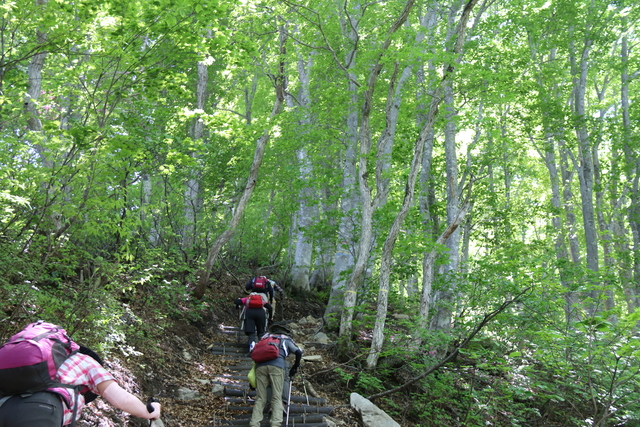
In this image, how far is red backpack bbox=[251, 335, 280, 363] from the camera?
22.8ft

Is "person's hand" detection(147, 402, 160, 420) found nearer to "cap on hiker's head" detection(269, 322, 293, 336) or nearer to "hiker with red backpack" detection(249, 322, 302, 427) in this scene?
"hiker with red backpack" detection(249, 322, 302, 427)

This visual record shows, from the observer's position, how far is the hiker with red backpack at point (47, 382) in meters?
2.66

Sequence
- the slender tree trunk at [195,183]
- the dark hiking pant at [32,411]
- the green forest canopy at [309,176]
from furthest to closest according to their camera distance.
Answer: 1. the slender tree trunk at [195,183]
2. the green forest canopy at [309,176]
3. the dark hiking pant at [32,411]

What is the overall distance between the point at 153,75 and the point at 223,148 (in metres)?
9.00

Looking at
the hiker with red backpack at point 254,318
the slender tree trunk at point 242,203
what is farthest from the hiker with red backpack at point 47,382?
the slender tree trunk at point 242,203

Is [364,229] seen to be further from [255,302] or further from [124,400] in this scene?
[124,400]

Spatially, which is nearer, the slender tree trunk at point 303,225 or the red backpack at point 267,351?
the red backpack at point 267,351

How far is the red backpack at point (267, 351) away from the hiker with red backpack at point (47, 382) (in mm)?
3958

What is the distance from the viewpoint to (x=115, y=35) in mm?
6262

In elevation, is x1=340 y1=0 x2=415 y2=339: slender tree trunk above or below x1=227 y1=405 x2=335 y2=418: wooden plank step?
above

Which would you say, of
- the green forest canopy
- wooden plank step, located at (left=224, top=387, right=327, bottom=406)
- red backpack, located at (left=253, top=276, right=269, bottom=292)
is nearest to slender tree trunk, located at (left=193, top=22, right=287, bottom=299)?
the green forest canopy

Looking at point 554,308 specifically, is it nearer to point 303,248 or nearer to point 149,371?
point 149,371

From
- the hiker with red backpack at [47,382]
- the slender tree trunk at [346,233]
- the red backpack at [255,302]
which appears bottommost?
the hiker with red backpack at [47,382]

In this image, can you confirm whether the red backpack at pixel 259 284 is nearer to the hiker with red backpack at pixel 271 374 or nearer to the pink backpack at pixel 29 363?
the hiker with red backpack at pixel 271 374
